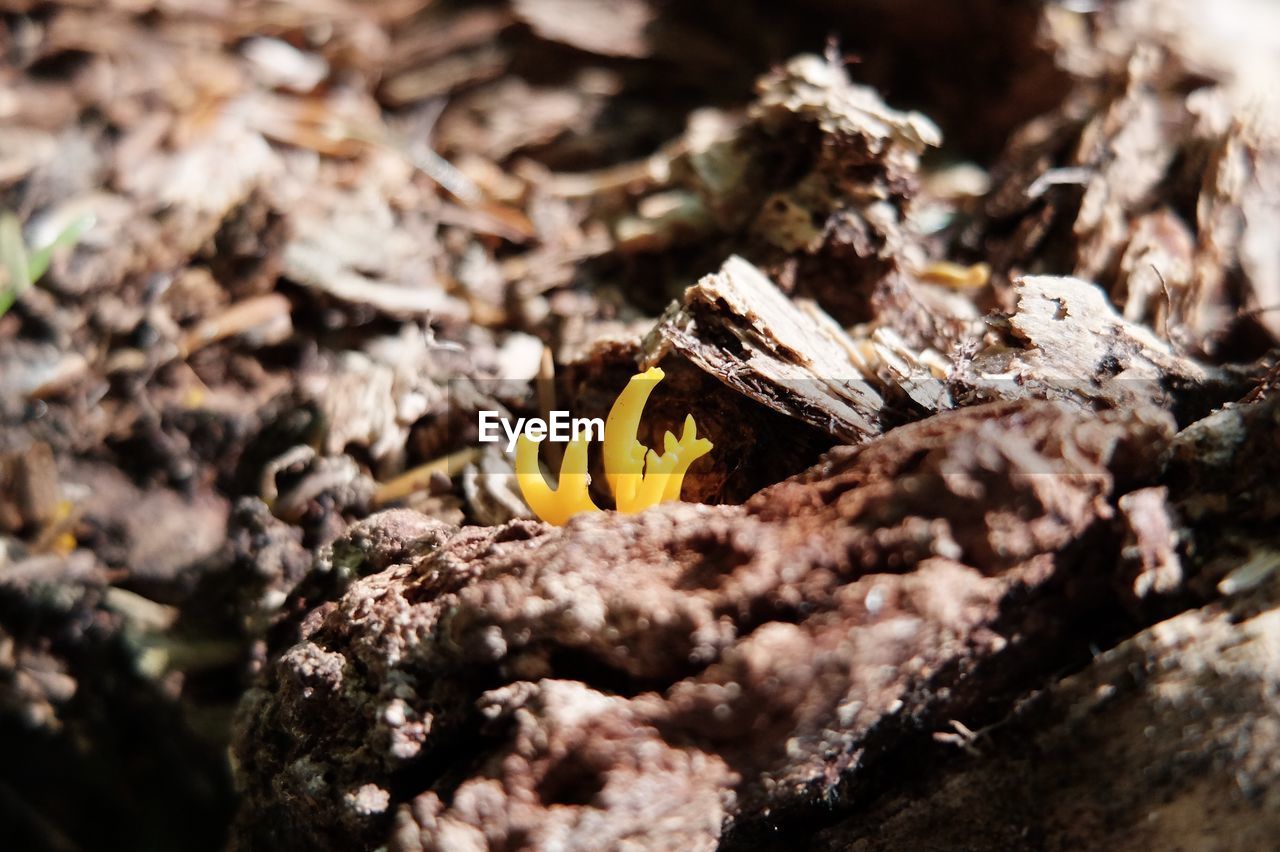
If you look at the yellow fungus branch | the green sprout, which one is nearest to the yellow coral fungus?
the yellow fungus branch

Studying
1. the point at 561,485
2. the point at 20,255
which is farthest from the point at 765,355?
the point at 20,255

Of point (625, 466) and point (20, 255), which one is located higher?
point (625, 466)

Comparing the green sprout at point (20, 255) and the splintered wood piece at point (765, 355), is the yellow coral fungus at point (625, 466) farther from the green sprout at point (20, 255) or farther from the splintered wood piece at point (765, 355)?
the green sprout at point (20, 255)

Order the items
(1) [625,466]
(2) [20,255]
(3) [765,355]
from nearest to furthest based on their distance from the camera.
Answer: (1) [625,466]
(3) [765,355]
(2) [20,255]

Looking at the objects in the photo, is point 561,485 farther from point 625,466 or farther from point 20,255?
point 20,255

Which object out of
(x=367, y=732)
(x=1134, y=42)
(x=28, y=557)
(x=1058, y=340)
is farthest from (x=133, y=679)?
(x=1134, y=42)

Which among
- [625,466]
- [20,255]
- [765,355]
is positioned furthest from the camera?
[20,255]

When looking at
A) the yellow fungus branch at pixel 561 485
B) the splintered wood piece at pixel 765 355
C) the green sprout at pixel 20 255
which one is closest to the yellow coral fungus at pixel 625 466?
the yellow fungus branch at pixel 561 485
